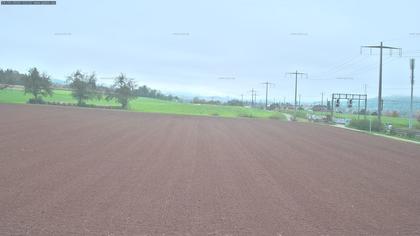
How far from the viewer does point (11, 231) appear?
646 centimetres

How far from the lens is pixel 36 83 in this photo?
3435 inches

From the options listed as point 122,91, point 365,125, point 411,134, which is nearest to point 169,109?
point 122,91

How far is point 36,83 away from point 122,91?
16.7 m

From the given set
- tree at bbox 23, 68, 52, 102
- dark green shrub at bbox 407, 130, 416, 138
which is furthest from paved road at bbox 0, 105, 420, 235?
tree at bbox 23, 68, 52, 102

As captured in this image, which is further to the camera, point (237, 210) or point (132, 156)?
Answer: point (132, 156)

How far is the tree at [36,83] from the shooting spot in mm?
86562

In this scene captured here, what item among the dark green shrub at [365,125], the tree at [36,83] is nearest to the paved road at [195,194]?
the dark green shrub at [365,125]

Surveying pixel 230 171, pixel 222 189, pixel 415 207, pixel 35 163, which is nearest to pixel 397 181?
pixel 415 207

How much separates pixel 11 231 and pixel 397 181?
10.8m

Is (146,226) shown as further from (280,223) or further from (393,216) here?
(393,216)

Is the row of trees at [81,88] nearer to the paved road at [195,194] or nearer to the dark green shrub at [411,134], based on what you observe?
the dark green shrub at [411,134]

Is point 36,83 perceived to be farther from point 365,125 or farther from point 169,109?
point 365,125

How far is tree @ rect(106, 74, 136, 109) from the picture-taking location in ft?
291

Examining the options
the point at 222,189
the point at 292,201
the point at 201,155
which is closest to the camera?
the point at 292,201
